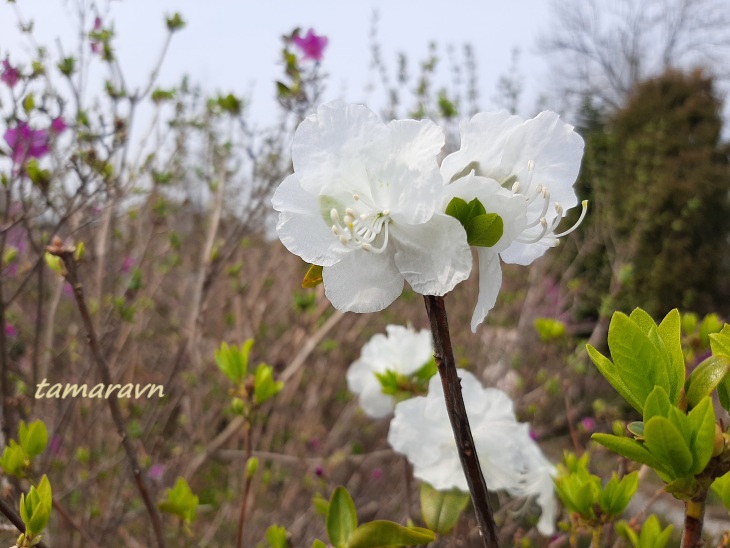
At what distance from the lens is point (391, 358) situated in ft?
4.07

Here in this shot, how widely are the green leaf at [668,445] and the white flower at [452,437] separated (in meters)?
0.45

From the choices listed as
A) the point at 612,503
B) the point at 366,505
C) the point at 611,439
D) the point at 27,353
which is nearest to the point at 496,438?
the point at 612,503

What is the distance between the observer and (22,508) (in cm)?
72

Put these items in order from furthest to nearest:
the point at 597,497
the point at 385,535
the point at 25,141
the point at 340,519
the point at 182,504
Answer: the point at 25,141 → the point at 182,504 → the point at 597,497 → the point at 340,519 → the point at 385,535

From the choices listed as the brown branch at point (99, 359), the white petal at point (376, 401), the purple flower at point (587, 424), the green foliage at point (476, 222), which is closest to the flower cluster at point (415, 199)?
the green foliage at point (476, 222)

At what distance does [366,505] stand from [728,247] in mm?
5836

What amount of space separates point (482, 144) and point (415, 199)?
0.32 feet

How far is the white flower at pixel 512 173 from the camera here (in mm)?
571

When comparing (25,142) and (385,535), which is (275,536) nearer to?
(385,535)

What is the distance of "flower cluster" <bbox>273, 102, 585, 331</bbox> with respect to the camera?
0.57 m

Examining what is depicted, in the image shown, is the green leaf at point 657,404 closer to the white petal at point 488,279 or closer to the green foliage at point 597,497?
the white petal at point 488,279

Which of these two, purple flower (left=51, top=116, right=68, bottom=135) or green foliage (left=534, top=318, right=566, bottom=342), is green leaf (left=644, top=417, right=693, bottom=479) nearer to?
green foliage (left=534, top=318, right=566, bottom=342)

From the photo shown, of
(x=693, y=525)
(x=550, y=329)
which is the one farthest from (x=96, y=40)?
(x=693, y=525)

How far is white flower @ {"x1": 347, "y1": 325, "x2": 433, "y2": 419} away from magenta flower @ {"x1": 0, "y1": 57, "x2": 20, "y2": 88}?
1059 millimetres
